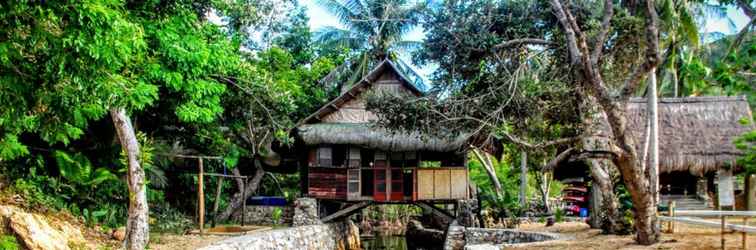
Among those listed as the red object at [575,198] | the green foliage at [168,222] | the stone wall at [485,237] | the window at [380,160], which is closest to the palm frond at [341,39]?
the window at [380,160]

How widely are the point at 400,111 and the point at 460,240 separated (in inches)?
173

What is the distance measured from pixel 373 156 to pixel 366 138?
1.17 meters

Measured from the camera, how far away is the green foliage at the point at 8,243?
22.8 ft

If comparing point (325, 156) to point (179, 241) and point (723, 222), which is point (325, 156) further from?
point (723, 222)

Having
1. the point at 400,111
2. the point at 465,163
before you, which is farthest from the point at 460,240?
the point at 400,111

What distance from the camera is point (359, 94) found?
50.1 feet

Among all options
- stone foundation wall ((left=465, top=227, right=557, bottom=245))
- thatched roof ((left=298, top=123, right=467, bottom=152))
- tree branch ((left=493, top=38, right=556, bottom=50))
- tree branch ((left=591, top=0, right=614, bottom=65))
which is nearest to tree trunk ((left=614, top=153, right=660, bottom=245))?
tree branch ((left=591, top=0, right=614, bottom=65))

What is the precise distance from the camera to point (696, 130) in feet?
50.1

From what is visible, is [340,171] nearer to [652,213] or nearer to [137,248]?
[137,248]

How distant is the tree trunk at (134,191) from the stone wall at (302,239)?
44.2 inches

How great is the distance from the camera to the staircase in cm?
1562

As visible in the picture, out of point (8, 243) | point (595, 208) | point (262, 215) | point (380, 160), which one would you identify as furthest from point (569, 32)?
point (262, 215)

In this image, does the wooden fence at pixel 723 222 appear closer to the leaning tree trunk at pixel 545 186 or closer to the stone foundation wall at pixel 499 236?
the stone foundation wall at pixel 499 236

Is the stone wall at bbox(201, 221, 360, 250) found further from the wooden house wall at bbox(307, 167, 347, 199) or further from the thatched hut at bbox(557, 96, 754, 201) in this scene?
the thatched hut at bbox(557, 96, 754, 201)
